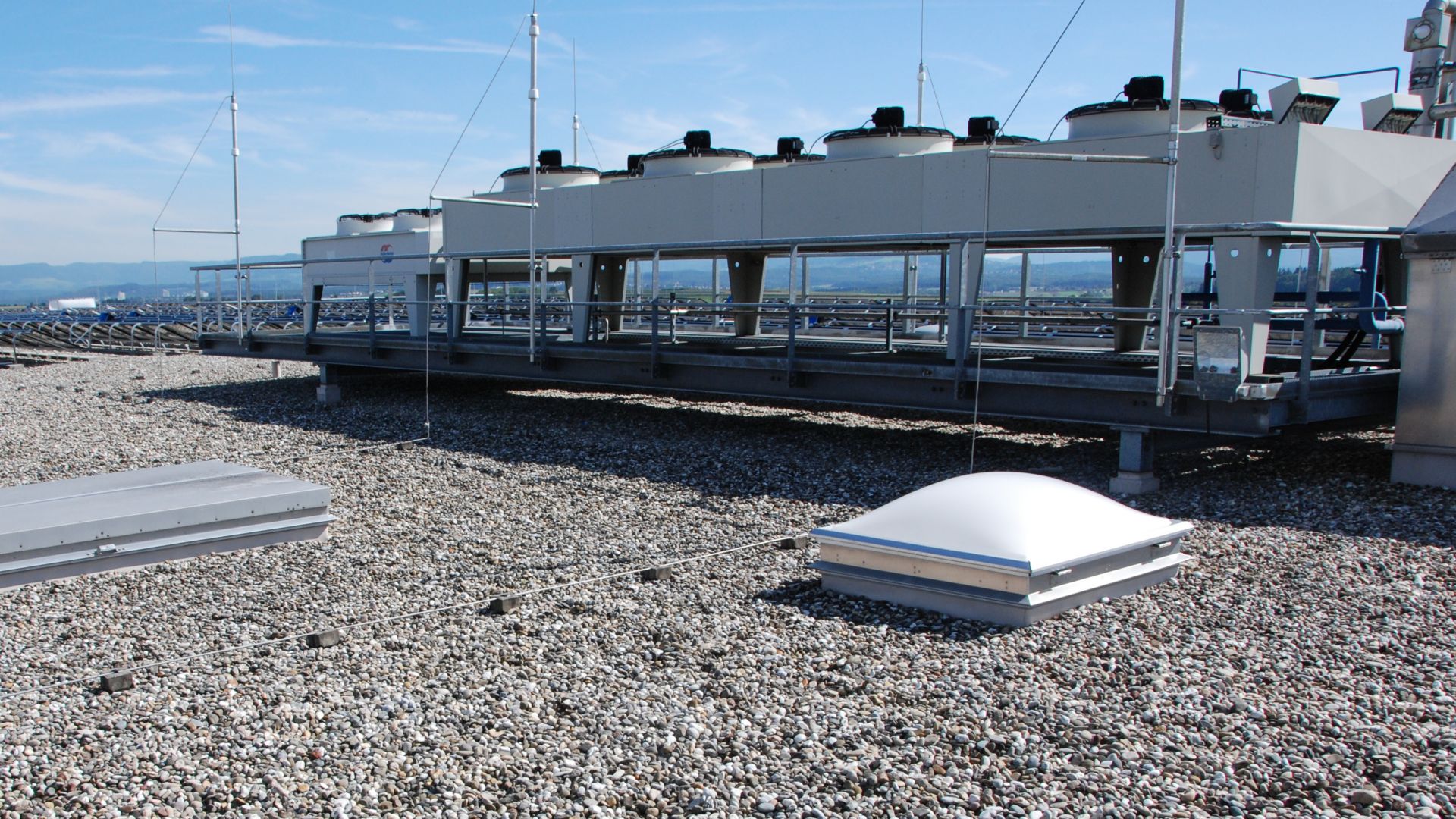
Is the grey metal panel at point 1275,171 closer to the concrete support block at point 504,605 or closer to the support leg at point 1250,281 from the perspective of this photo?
the support leg at point 1250,281

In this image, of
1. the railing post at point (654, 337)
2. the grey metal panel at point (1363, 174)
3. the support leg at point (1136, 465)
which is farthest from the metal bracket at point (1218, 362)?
the railing post at point (654, 337)

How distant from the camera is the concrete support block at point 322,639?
612 centimetres

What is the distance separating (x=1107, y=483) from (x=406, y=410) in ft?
36.2

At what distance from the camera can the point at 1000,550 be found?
625 cm

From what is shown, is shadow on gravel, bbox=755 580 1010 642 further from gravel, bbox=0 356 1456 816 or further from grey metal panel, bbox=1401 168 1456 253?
grey metal panel, bbox=1401 168 1456 253

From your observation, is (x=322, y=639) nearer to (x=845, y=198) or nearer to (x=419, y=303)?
(x=845, y=198)

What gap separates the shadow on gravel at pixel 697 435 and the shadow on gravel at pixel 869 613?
2.92m

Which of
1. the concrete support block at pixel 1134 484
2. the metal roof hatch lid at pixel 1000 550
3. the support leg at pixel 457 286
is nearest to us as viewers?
the metal roof hatch lid at pixel 1000 550

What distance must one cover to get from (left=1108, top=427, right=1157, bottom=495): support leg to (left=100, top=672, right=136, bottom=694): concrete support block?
299 inches

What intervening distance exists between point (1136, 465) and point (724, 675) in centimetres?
567

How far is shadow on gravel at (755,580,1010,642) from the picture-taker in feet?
20.3

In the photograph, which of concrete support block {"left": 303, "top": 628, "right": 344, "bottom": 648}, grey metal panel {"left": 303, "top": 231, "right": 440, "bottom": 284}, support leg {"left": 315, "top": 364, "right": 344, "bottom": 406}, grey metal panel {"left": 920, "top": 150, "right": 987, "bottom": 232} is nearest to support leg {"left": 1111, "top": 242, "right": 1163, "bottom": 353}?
grey metal panel {"left": 920, "top": 150, "right": 987, "bottom": 232}

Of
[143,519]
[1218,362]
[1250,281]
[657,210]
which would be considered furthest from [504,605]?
[657,210]

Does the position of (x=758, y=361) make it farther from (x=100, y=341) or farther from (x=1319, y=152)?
(x=100, y=341)
